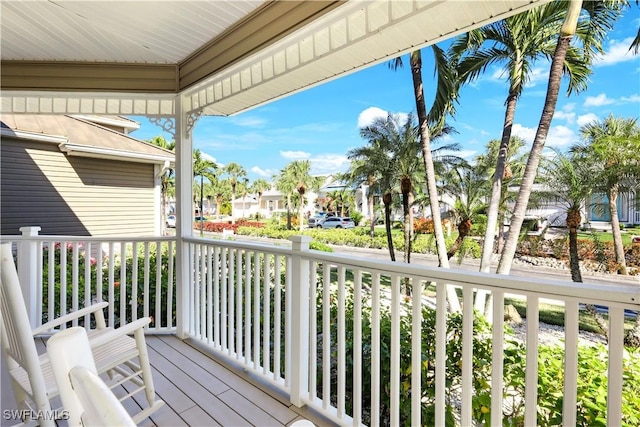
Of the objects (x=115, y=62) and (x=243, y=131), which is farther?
(x=243, y=131)

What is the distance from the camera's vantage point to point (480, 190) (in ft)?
35.7

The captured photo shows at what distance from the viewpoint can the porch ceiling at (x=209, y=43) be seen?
1950 millimetres

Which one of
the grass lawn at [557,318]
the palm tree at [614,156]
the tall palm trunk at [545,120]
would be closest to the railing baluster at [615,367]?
the grass lawn at [557,318]

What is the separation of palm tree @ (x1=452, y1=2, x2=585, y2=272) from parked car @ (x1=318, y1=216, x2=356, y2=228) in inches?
164

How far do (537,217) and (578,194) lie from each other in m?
1.80

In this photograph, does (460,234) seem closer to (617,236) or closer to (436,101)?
(617,236)

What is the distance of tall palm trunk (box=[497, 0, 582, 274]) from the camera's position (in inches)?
255

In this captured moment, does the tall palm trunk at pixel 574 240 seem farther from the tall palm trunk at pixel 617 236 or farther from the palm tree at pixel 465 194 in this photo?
the palm tree at pixel 465 194

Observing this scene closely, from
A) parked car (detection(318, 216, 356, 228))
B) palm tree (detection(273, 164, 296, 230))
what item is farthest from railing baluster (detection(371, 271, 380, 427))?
palm tree (detection(273, 164, 296, 230))

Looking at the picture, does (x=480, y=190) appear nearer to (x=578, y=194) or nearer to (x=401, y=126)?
(x=578, y=194)

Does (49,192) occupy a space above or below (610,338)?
above

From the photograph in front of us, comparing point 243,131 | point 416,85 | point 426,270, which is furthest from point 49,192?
point 243,131

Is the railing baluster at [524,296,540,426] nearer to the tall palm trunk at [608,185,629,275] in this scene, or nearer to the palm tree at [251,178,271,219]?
the tall palm trunk at [608,185,629,275]

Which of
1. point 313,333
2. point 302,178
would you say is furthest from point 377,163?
point 313,333
